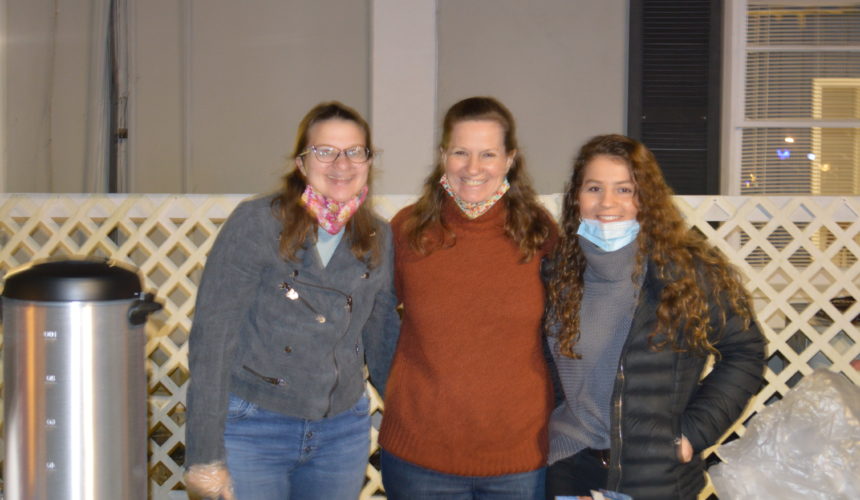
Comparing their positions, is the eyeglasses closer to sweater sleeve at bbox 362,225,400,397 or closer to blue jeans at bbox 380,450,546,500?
sweater sleeve at bbox 362,225,400,397

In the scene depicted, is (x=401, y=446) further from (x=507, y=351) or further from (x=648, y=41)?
(x=648, y=41)

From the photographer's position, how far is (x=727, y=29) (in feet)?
15.3

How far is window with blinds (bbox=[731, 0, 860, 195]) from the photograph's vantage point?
4648 mm

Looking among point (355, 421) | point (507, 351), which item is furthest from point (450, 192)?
point (355, 421)

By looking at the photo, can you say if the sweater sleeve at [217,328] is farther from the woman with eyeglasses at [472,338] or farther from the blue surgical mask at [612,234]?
the blue surgical mask at [612,234]

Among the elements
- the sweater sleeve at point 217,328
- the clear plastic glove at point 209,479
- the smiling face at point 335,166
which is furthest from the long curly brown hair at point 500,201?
the clear plastic glove at point 209,479

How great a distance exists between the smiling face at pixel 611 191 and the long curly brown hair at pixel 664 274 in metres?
0.01

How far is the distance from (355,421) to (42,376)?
747 mm

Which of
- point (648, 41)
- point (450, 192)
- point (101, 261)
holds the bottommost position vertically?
point (101, 261)

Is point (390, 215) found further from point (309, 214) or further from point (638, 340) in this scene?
point (638, 340)

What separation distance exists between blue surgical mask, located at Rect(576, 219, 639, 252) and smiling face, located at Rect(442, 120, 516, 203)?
281 mm

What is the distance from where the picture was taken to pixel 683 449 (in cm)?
186

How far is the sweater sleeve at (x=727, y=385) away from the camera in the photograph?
189 centimetres

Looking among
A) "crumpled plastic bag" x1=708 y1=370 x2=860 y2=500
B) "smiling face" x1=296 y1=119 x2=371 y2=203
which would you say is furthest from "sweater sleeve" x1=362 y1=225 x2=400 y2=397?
"crumpled plastic bag" x1=708 y1=370 x2=860 y2=500
